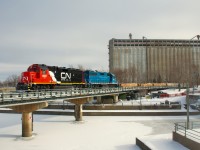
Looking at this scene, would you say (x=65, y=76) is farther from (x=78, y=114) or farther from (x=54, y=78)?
(x=78, y=114)

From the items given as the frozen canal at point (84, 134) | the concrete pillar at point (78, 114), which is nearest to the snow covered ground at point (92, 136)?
the frozen canal at point (84, 134)

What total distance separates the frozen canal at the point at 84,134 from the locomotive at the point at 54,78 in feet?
23.9

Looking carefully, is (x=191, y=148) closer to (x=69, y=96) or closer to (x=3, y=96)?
(x=3, y=96)

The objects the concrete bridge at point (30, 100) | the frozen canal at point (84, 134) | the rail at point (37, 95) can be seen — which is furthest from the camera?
the frozen canal at point (84, 134)

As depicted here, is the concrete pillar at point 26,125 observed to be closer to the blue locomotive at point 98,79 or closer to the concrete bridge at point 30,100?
the concrete bridge at point 30,100

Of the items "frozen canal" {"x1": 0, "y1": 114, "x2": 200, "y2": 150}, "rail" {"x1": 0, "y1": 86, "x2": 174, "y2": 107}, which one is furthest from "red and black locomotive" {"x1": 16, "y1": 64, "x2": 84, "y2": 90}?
"frozen canal" {"x1": 0, "y1": 114, "x2": 200, "y2": 150}

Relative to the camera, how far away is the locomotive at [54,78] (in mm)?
46812

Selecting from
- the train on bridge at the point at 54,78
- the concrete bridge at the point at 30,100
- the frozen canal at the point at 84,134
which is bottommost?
the frozen canal at the point at 84,134

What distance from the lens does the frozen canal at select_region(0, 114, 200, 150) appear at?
3488cm

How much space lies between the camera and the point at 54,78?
5438cm

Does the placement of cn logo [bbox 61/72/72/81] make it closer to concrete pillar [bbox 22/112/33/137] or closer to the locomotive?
the locomotive

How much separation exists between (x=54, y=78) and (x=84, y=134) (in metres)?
15.5

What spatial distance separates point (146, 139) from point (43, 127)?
22.6 meters

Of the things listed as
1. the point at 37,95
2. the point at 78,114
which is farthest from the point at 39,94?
the point at 78,114
